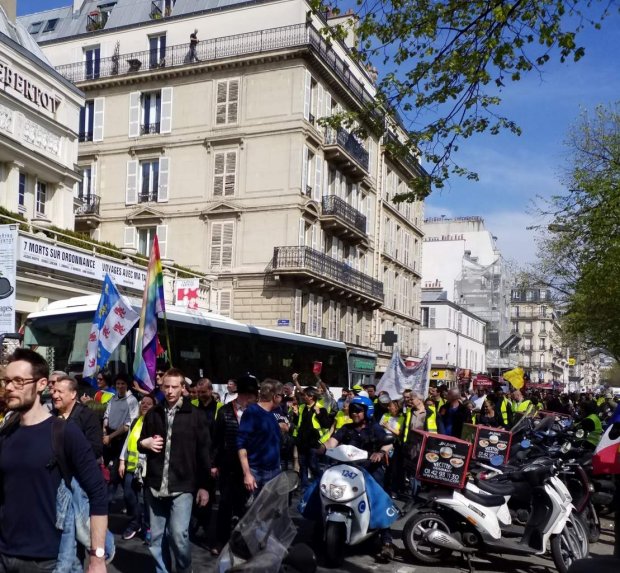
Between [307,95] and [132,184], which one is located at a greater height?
[307,95]

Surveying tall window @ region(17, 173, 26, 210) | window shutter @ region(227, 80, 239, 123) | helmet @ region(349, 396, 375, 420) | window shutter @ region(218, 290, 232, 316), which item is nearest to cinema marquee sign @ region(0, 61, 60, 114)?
tall window @ region(17, 173, 26, 210)

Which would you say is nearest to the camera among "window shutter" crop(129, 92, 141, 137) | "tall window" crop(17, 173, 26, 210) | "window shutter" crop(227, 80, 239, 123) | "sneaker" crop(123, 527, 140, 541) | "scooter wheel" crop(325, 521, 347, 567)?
"scooter wheel" crop(325, 521, 347, 567)

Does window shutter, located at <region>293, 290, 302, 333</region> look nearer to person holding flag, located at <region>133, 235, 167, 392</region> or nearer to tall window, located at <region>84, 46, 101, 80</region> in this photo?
tall window, located at <region>84, 46, 101, 80</region>

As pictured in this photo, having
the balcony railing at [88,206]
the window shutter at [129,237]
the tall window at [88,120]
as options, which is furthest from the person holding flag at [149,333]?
the tall window at [88,120]

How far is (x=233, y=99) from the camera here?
3619cm

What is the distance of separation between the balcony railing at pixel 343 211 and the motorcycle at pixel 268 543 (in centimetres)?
3404

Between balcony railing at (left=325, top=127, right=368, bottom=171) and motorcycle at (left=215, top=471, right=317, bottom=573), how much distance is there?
108 ft

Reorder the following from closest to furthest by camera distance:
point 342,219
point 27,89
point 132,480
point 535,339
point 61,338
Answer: point 132,480 → point 61,338 → point 27,89 → point 342,219 → point 535,339

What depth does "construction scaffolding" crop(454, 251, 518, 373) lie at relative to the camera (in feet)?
252

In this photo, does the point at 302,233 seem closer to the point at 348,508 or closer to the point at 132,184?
the point at 132,184

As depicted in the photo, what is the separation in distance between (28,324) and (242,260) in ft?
64.7

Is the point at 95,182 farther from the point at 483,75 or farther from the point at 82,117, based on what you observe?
the point at 483,75

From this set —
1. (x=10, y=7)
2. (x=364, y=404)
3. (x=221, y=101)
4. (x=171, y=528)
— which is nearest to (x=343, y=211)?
(x=221, y=101)

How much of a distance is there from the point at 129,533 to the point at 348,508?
234 centimetres
